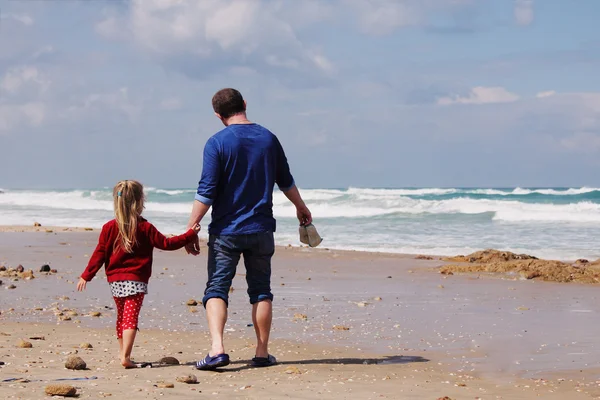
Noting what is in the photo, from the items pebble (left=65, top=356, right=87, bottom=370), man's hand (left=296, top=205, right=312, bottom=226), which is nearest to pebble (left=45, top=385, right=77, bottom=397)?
pebble (left=65, top=356, right=87, bottom=370)

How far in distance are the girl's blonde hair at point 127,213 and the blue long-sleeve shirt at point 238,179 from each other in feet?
1.40

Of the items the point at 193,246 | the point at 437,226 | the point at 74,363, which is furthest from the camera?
the point at 437,226

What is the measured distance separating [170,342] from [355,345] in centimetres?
148

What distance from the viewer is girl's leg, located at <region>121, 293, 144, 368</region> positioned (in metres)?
5.33

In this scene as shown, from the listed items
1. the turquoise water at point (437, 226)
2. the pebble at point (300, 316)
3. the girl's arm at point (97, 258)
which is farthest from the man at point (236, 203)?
the turquoise water at point (437, 226)

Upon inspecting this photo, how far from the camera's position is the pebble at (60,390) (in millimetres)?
4227

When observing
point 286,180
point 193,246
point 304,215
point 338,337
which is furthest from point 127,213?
point 338,337

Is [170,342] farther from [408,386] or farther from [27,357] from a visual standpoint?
[408,386]

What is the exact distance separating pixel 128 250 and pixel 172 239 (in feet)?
1.03

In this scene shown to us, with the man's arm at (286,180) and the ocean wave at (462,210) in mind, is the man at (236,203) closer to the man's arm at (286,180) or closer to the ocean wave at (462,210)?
the man's arm at (286,180)

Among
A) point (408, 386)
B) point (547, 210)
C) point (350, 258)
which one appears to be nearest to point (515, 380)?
point (408, 386)

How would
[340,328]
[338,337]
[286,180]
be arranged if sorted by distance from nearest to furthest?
[286,180]
[338,337]
[340,328]

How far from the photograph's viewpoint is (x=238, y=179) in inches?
215

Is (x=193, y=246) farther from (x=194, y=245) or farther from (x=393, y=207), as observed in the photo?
(x=393, y=207)
